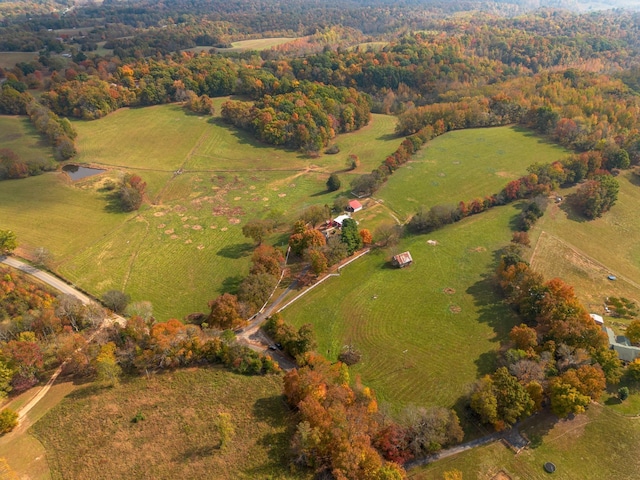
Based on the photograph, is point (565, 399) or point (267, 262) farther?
point (267, 262)

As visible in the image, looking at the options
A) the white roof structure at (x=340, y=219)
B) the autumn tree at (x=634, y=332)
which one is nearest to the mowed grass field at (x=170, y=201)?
the white roof structure at (x=340, y=219)

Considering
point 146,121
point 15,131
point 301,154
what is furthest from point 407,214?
point 15,131

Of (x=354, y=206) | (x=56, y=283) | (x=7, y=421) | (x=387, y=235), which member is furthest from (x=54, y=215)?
(x=387, y=235)

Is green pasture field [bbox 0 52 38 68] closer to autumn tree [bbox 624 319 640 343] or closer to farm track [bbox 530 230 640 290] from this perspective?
farm track [bbox 530 230 640 290]

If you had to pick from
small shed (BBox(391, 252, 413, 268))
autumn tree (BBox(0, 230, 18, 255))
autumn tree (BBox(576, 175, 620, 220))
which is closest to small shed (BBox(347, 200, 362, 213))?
small shed (BBox(391, 252, 413, 268))

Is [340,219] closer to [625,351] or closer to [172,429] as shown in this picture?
[172,429]

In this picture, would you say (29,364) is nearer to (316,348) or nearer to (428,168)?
(316,348)
